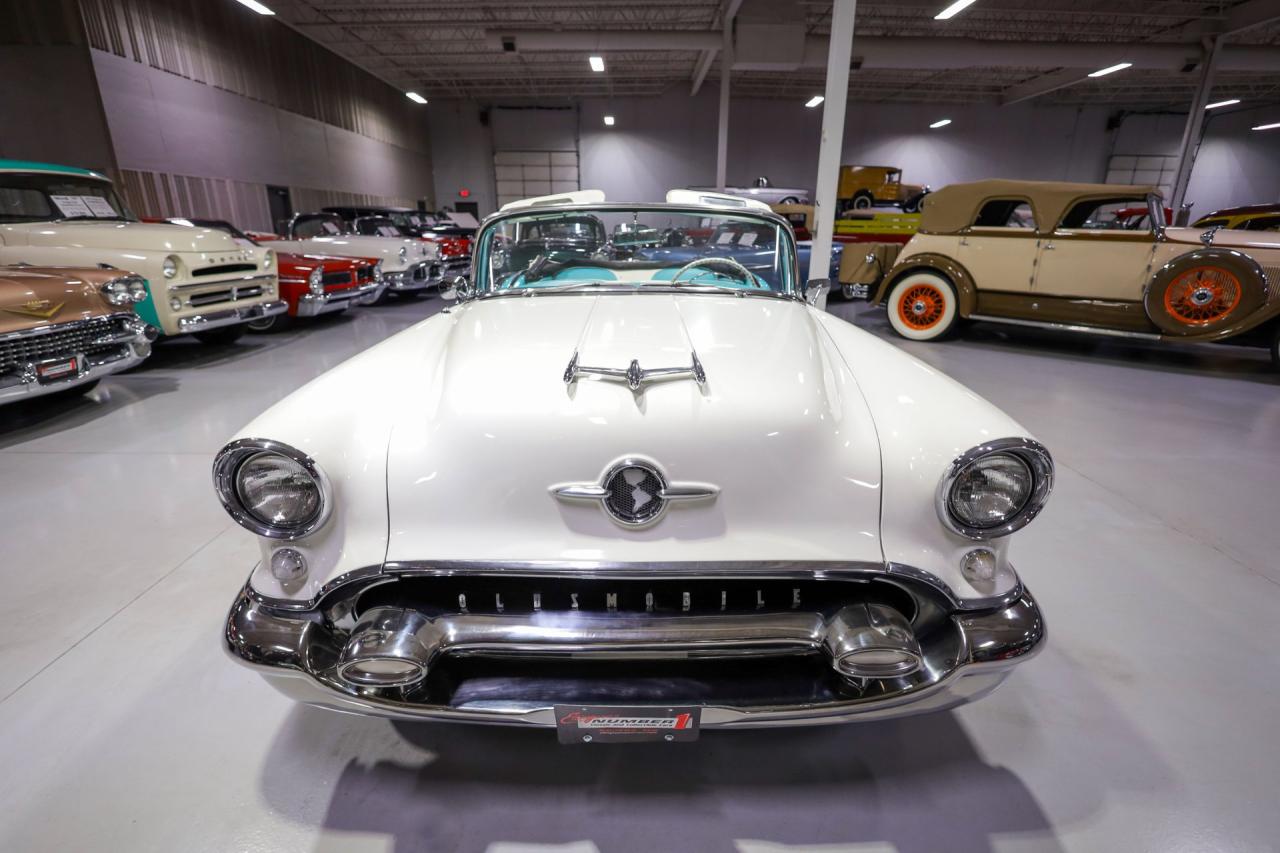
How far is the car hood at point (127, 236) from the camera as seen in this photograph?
4.98 m

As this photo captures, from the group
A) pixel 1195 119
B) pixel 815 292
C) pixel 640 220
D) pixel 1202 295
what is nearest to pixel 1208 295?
pixel 1202 295

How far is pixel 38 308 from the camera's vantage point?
374 centimetres

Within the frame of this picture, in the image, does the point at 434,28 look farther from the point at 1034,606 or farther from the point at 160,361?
the point at 1034,606

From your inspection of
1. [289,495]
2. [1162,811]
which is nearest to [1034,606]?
[1162,811]

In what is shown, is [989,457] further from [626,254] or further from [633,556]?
[626,254]

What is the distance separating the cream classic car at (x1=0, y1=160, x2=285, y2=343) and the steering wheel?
192 inches

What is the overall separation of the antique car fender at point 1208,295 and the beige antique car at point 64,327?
8.56m

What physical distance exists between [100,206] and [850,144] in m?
21.0

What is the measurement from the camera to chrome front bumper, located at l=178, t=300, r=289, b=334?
17.7 feet

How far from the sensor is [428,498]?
1249 mm

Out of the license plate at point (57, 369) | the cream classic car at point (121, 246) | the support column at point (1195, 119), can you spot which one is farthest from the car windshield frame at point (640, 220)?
the support column at point (1195, 119)

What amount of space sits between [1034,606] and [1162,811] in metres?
0.64

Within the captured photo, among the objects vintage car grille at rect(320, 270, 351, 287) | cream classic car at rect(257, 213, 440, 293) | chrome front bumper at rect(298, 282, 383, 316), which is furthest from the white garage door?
vintage car grille at rect(320, 270, 351, 287)

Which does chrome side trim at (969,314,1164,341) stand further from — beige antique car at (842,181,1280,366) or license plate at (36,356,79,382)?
license plate at (36,356,79,382)
